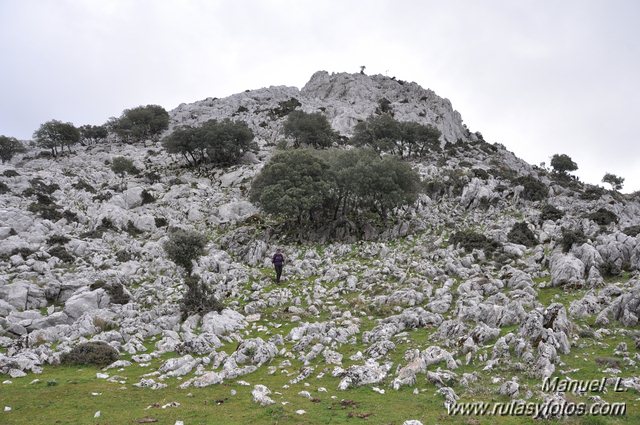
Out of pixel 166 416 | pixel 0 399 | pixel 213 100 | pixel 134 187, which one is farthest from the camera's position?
pixel 213 100

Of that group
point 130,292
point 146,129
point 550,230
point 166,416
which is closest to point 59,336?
Answer: point 130,292

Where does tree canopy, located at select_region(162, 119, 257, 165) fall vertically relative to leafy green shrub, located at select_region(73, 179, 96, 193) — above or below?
above

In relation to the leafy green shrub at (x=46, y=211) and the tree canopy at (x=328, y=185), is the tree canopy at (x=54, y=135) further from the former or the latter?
the tree canopy at (x=328, y=185)

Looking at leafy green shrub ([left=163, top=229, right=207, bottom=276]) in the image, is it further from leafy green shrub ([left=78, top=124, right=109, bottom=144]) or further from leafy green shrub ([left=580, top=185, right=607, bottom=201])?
leafy green shrub ([left=78, top=124, right=109, bottom=144])

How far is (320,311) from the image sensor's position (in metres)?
26.2

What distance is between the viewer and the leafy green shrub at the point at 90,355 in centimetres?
1952

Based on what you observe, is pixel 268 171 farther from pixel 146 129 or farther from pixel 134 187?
pixel 146 129

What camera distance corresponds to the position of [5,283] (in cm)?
2756

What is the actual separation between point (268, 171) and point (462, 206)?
2506cm

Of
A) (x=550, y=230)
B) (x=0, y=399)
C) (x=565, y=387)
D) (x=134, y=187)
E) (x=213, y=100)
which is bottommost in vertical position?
(x=0, y=399)

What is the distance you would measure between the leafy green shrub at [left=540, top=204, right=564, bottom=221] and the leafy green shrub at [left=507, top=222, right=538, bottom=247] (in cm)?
684

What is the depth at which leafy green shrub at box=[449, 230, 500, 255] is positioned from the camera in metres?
33.3

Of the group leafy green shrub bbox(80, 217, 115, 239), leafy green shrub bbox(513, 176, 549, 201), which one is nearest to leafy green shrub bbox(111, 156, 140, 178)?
leafy green shrub bbox(80, 217, 115, 239)

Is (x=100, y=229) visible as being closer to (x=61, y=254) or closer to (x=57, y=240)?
(x=57, y=240)
